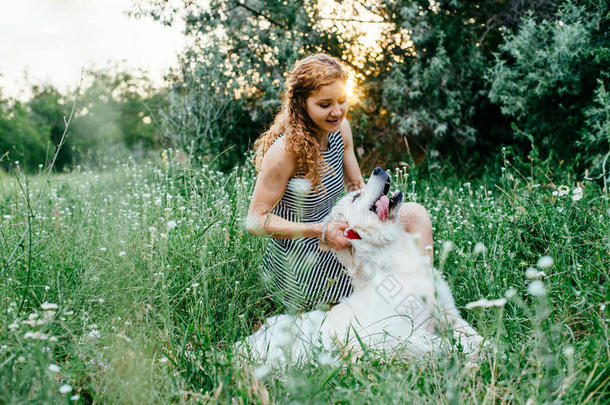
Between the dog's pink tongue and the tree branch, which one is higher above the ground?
the tree branch

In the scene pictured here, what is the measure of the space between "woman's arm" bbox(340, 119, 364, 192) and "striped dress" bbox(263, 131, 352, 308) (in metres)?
0.37

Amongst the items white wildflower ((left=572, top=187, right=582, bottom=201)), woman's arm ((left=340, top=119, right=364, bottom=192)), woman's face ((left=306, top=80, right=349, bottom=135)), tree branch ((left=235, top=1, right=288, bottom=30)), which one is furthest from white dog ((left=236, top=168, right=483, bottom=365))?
tree branch ((left=235, top=1, right=288, bottom=30))

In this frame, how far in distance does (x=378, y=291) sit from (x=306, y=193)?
0.66 meters

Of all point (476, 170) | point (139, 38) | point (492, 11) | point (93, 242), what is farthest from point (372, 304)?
point (492, 11)

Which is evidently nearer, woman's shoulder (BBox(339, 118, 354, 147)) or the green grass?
the green grass

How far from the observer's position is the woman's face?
8.76ft

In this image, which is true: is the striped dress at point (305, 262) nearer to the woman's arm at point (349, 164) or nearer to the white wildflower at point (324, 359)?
the woman's arm at point (349, 164)

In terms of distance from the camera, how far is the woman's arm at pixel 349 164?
3289mm

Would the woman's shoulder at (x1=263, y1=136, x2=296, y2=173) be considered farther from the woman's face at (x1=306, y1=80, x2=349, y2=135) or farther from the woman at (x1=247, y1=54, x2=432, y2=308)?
the woman's face at (x1=306, y1=80, x2=349, y2=135)

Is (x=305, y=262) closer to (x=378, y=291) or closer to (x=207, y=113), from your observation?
(x=378, y=291)

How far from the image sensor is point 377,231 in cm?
242

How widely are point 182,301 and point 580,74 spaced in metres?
4.49

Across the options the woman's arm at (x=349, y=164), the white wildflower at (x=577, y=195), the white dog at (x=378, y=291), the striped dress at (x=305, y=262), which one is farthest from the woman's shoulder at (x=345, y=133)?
the white wildflower at (x=577, y=195)

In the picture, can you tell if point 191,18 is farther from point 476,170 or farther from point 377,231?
point 377,231
